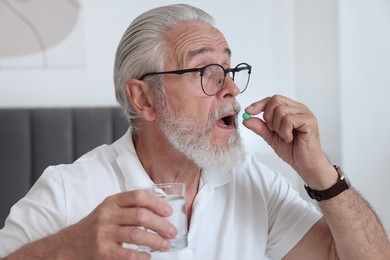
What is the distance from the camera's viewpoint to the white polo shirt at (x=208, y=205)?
1328mm

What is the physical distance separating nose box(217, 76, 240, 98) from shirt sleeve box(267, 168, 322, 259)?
1.02 ft

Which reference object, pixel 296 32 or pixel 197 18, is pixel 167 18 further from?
pixel 296 32

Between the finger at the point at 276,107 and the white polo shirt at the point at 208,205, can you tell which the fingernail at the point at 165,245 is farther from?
the finger at the point at 276,107

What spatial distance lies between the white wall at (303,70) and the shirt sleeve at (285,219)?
3.60 feet

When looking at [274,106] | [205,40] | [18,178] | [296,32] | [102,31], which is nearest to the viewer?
[274,106]

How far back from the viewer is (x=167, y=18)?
1496mm

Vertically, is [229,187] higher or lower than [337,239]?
higher

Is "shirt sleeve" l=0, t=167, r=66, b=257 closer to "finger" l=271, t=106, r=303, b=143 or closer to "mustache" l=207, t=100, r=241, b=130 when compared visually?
"mustache" l=207, t=100, r=241, b=130

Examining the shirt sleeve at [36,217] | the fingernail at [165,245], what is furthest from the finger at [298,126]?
the shirt sleeve at [36,217]

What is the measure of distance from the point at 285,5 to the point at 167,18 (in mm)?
1311

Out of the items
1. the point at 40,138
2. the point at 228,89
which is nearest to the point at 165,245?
the point at 228,89

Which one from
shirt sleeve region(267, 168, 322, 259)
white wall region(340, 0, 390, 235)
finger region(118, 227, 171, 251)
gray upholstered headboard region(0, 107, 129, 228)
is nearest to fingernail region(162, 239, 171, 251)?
finger region(118, 227, 171, 251)

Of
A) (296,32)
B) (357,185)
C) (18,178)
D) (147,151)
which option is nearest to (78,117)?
(18,178)

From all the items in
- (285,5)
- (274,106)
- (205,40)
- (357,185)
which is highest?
(285,5)
